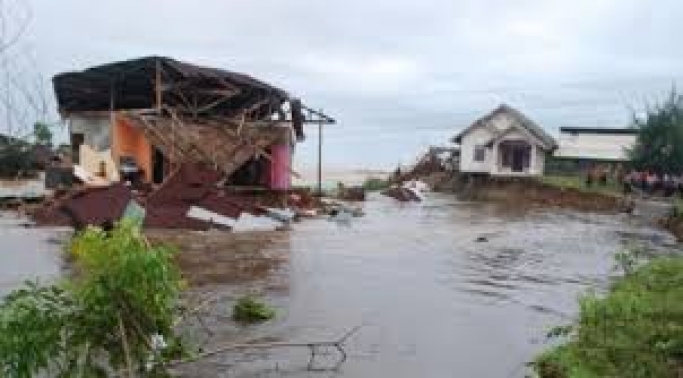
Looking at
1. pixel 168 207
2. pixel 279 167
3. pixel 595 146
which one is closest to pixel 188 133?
pixel 279 167

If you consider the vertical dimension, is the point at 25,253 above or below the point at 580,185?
below

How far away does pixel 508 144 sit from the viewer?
2367 inches

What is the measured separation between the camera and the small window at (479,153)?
6088cm

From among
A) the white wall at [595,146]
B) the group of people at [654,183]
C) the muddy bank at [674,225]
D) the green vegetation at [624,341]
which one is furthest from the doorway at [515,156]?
the green vegetation at [624,341]

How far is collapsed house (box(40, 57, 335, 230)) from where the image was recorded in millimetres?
29078

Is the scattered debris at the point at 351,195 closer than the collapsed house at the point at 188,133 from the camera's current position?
No

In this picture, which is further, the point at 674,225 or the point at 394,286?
the point at 674,225

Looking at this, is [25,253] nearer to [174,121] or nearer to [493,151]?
[174,121]

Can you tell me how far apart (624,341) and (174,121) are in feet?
81.8

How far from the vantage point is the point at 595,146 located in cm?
6134

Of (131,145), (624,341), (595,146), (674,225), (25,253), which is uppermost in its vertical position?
(595,146)

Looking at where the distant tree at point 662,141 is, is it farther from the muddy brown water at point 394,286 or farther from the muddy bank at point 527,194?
the muddy brown water at point 394,286

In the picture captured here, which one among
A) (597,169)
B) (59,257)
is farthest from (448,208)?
(59,257)

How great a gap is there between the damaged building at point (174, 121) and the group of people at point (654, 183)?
2234 centimetres
